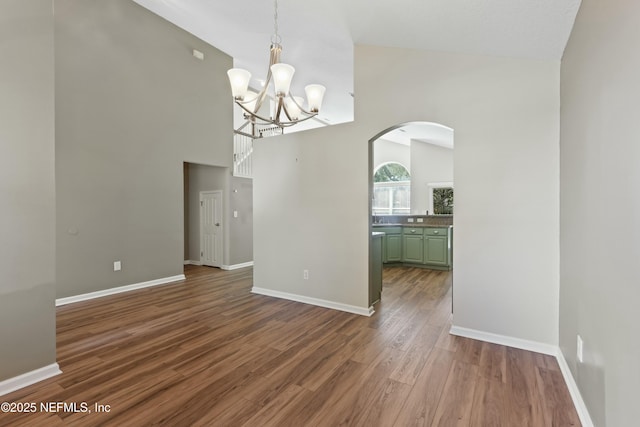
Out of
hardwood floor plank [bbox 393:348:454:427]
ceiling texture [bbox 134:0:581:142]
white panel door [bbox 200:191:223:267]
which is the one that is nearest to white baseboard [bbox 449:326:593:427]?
hardwood floor plank [bbox 393:348:454:427]

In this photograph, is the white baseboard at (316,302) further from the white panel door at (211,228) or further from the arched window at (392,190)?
the arched window at (392,190)

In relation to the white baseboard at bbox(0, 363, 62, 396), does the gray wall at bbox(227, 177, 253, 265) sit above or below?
above

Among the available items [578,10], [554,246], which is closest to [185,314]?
[554,246]

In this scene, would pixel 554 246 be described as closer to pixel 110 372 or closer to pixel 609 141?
pixel 609 141

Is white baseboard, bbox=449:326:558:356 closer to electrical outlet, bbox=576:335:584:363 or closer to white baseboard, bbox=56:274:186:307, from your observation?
electrical outlet, bbox=576:335:584:363

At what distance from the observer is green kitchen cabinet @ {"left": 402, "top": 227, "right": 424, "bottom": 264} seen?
242 inches

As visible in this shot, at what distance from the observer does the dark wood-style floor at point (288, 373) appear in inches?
69.7

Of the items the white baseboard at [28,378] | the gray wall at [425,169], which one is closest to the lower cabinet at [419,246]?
the gray wall at [425,169]

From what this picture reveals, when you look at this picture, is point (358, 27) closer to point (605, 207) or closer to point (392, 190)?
point (605, 207)

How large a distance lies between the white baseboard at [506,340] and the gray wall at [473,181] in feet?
0.12

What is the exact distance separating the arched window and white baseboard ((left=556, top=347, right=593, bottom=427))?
275 inches

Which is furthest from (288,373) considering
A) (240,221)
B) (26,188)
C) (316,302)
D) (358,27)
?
(240,221)

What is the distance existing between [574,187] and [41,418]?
370cm

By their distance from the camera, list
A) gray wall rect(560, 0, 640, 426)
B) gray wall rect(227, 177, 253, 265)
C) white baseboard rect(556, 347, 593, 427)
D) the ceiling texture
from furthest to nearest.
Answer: gray wall rect(227, 177, 253, 265), the ceiling texture, white baseboard rect(556, 347, 593, 427), gray wall rect(560, 0, 640, 426)
